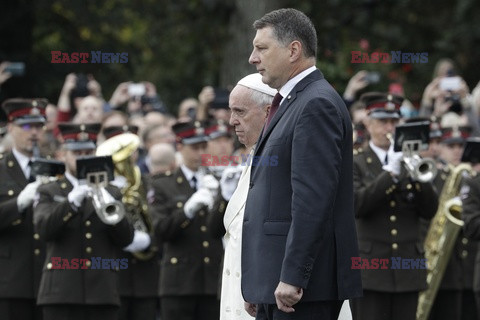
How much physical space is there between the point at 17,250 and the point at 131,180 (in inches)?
66.4

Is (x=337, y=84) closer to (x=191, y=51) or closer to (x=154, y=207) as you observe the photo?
(x=191, y=51)

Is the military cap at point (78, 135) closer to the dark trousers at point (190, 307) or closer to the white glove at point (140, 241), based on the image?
the white glove at point (140, 241)

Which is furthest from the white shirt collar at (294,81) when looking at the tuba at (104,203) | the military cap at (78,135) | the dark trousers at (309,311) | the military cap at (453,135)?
the military cap at (453,135)

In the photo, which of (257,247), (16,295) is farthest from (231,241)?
(16,295)

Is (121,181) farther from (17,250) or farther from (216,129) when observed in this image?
(17,250)

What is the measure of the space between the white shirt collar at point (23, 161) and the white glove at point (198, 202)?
5.06 feet

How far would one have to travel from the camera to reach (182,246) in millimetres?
11469

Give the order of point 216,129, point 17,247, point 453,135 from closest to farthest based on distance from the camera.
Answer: point 17,247
point 216,129
point 453,135

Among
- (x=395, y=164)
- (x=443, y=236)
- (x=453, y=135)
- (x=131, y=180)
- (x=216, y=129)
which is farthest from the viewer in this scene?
(x=453, y=135)

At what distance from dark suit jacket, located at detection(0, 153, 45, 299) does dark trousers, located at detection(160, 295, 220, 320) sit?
→ 160 centimetres

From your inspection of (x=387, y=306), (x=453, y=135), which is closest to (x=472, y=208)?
(x=387, y=306)

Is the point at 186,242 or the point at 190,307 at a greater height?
the point at 186,242

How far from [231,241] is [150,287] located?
435 centimetres

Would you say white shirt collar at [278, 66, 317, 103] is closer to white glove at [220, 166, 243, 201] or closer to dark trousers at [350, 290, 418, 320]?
white glove at [220, 166, 243, 201]
